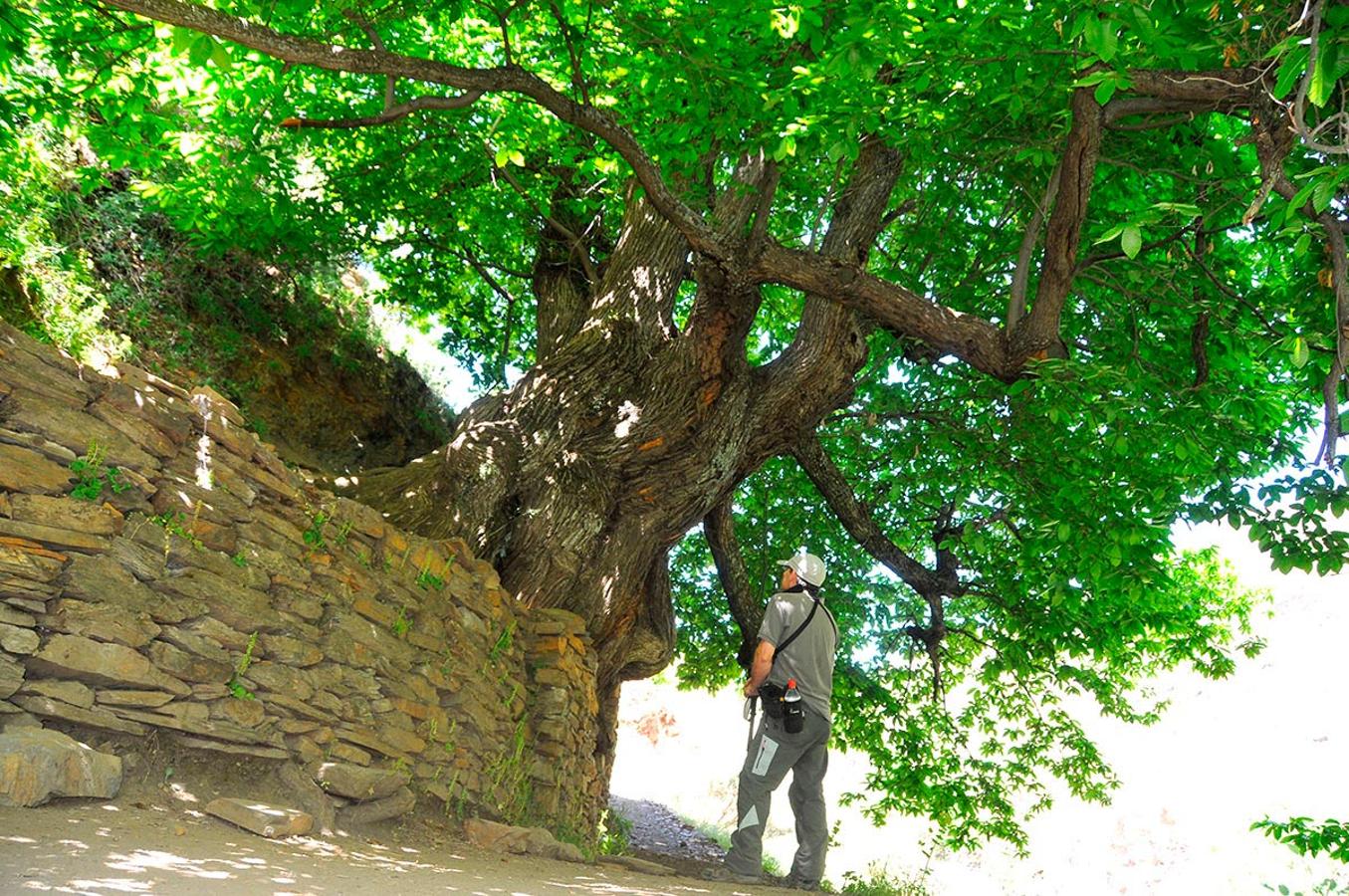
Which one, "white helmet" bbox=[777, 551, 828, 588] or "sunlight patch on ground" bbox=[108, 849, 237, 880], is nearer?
"sunlight patch on ground" bbox=[108, 849, 237, 880]

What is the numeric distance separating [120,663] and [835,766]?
22346 millimetres

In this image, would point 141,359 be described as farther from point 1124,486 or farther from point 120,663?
point 1124,486

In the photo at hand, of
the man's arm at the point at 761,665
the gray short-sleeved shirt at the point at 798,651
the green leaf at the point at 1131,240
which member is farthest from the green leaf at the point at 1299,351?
the man's arm at the point at 761,665

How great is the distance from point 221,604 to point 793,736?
3.42 m

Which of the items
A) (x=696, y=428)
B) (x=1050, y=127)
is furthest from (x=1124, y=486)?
(x=696, y=428)

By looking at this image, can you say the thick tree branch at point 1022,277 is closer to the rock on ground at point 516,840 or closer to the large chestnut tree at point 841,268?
the large chestnut tree at point 841,268

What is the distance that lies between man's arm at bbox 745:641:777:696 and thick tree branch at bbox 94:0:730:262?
8.30 ft

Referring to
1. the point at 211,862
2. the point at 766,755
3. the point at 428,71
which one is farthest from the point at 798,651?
the point at 428,71

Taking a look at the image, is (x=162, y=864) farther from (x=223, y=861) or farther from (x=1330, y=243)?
(x=1330, y=243)

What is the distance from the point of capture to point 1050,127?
6.26m

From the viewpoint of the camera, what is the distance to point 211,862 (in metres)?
3.26

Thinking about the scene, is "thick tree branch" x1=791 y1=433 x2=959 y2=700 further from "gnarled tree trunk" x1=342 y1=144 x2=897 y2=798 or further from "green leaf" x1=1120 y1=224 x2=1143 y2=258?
"green leaf" x1=1120 y1=224 x2=1143 y2=258

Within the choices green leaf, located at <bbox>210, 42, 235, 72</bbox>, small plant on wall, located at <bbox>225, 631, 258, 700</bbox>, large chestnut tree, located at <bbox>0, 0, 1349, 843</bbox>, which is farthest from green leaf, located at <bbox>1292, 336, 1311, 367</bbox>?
small plant on wall, located at <bbox>225, 631, 258, 700</bbox>

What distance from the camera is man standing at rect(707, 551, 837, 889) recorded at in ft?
19.4
